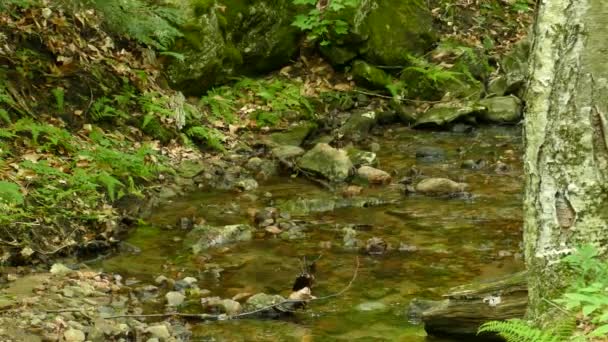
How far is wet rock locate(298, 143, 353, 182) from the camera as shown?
967cm

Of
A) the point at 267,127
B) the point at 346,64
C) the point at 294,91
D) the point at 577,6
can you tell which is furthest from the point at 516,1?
the point at 577,6

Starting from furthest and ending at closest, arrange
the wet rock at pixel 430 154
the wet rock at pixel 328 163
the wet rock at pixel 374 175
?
1. the wet rock at pixel 430 154
2. the wet rock at pixel 328 163
3. the wet rock at pixel 374 175

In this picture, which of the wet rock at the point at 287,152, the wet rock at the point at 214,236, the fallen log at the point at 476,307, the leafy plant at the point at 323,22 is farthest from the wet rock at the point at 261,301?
the leafy plant at the point at 323,22

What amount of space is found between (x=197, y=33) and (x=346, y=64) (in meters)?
3.05

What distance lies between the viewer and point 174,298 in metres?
5.81

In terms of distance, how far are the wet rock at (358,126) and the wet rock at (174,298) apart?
6.18 meters

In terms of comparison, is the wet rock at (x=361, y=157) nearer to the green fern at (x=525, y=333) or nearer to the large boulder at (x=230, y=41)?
the large boulder at (x=230, y=41)

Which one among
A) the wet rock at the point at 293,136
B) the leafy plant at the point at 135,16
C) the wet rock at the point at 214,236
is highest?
the leafy plant at the point at 135,16

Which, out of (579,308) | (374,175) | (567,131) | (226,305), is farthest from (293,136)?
(579,308)

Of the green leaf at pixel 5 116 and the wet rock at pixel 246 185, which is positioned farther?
the wet rock at pixel 246 185

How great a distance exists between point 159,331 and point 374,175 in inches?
195

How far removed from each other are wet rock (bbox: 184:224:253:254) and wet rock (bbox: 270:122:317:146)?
3617mm

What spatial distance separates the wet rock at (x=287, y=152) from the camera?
1026 cm

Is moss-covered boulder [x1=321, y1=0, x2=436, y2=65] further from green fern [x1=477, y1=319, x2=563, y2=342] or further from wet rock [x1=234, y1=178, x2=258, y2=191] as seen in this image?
green fern [x1=477, y1=319, x2=563, y2=342]
